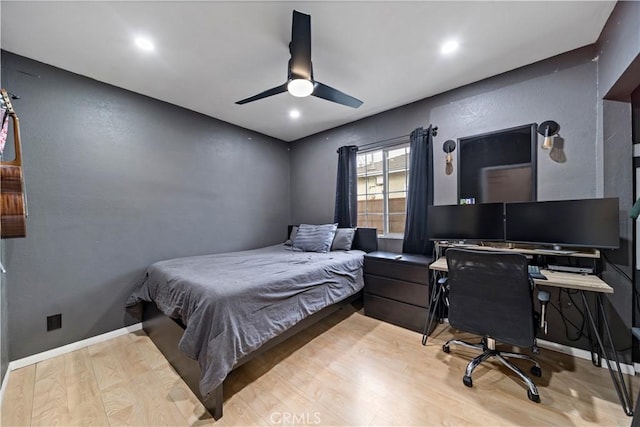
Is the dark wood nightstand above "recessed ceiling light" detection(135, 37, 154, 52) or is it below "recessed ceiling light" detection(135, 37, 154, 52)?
below

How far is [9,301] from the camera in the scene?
6.56 feet

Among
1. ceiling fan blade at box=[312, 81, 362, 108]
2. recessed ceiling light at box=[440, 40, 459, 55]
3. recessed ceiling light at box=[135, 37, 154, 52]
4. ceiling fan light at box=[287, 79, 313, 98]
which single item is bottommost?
ceiling fan light at box=[287, 79, 313, 98]

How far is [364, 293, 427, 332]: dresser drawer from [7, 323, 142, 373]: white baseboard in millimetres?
2666

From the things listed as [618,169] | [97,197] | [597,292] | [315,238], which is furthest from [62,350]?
[618,169]

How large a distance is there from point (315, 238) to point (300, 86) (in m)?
2.06

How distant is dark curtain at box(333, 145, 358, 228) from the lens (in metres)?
3.66

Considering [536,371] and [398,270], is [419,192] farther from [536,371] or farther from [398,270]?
[536,371]

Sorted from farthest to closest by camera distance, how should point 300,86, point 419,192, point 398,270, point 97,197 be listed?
point 419,192 < point 398,270 < point 97,197 < point 300,86

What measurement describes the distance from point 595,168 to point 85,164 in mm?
4703

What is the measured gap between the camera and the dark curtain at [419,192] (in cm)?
293

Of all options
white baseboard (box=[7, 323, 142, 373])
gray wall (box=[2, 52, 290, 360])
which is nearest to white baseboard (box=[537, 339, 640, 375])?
gray wall (box=[2, 52, 290, 360])

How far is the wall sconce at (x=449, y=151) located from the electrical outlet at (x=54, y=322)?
424cm

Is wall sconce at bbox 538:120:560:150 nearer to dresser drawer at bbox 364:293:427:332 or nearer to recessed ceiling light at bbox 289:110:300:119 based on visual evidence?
dresser drawer at bbox 364:293:427:332

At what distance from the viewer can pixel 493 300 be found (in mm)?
1668
